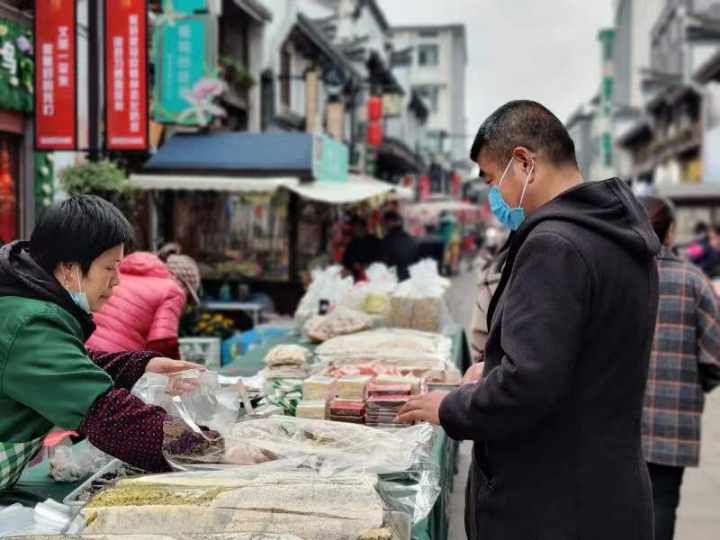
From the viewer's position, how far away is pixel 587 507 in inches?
88.8

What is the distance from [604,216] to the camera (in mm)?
2271

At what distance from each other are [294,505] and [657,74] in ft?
129

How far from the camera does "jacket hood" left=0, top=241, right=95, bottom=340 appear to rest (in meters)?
2.43

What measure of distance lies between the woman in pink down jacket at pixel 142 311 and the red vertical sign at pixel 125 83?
3.87 metres

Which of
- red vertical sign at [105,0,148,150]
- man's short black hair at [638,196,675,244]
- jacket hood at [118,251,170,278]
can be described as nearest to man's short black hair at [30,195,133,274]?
man's short black hair at [638,196,675,244]

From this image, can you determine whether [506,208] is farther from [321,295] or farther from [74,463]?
[321,295]

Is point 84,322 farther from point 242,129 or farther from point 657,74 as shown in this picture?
point 657,74

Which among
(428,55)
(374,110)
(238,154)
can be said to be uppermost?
(428,55)

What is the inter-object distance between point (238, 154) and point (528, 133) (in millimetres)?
9759

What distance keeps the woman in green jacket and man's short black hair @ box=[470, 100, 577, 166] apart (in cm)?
111

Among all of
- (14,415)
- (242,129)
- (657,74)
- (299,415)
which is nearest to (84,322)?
(14,415)

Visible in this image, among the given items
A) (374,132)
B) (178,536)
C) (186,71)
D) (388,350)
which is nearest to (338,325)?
(388,350)

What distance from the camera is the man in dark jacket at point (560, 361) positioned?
2139 millimetres

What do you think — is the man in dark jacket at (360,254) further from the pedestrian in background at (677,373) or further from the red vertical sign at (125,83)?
the pedestrian in background at (677,373)
